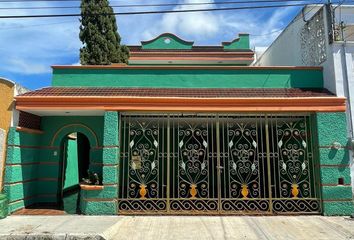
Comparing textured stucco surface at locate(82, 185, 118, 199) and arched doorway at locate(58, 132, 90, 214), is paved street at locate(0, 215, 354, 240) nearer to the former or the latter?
textured stucco surface at locate(82, 185, 118, 199)

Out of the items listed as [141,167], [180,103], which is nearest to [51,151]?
[141,167]

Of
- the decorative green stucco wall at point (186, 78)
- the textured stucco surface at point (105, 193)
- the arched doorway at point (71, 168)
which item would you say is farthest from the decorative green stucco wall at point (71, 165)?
the textured stucco surface at point (105, 193)

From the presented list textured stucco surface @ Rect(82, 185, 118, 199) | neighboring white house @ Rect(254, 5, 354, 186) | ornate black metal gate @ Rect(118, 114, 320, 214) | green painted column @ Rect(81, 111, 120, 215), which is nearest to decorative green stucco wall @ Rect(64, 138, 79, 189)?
ornate black metal gate @ Rect(118, 114, 320, 214)

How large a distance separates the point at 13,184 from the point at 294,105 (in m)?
7.38

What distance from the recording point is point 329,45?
845 cm

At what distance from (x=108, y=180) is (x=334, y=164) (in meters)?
5.58

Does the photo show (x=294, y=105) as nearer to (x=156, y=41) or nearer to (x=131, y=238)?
(x=131, y=238)

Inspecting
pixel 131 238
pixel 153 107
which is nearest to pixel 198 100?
pixel 153 107

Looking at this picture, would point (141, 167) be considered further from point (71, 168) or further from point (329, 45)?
point (329, 45)

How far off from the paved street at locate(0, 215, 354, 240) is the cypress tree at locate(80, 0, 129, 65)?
803cm

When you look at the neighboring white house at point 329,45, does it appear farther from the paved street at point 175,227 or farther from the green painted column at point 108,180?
the green painted column at point 108,180

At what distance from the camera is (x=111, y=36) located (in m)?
13.9

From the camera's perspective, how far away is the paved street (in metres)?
5.89

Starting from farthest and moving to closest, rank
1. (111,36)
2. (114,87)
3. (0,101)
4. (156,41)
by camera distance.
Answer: (156,41), (111,36), (114,87), (0,101)
